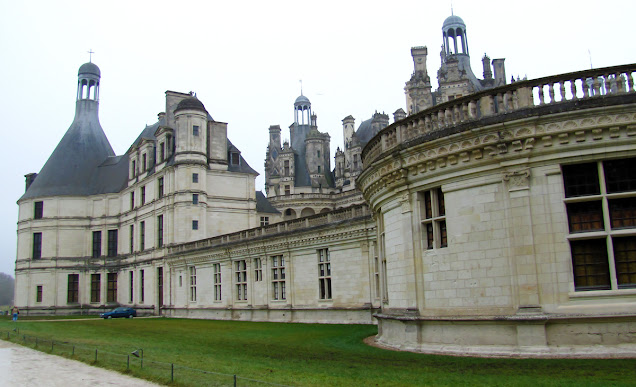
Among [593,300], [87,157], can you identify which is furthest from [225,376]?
[87,157]

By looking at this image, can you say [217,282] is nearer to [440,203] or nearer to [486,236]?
[440,203]

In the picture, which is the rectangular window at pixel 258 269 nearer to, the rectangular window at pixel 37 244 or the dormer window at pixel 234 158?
the dormer window at pixel 234 158

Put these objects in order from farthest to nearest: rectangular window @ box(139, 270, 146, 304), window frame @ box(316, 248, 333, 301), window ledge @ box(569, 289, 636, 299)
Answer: rectangular window @ box(139, 270, 146, 304)
window frame @ box(316, 248, 333, 301)
window ledge @ box(569, 289, 636, 299)

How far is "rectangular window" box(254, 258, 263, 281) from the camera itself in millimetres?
33062

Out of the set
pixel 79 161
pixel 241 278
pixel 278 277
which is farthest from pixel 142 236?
pixel 278 277

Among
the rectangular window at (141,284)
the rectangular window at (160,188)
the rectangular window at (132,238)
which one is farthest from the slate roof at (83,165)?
the rectangular window at (141,284)

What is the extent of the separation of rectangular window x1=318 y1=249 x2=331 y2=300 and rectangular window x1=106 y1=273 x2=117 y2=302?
36.9m

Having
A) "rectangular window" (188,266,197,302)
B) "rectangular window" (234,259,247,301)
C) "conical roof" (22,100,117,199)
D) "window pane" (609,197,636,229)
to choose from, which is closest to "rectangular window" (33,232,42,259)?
"conical roof" (22,100,117,199)

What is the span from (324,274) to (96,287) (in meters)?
39.6

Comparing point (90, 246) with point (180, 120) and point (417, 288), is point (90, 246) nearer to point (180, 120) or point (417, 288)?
point (180, 120)

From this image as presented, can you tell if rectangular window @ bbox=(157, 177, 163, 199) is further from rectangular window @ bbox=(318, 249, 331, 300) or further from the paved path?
the paved path

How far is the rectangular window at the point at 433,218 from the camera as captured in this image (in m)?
12.8

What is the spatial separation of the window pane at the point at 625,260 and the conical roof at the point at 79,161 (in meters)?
58.2

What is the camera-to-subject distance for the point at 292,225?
30.5m
